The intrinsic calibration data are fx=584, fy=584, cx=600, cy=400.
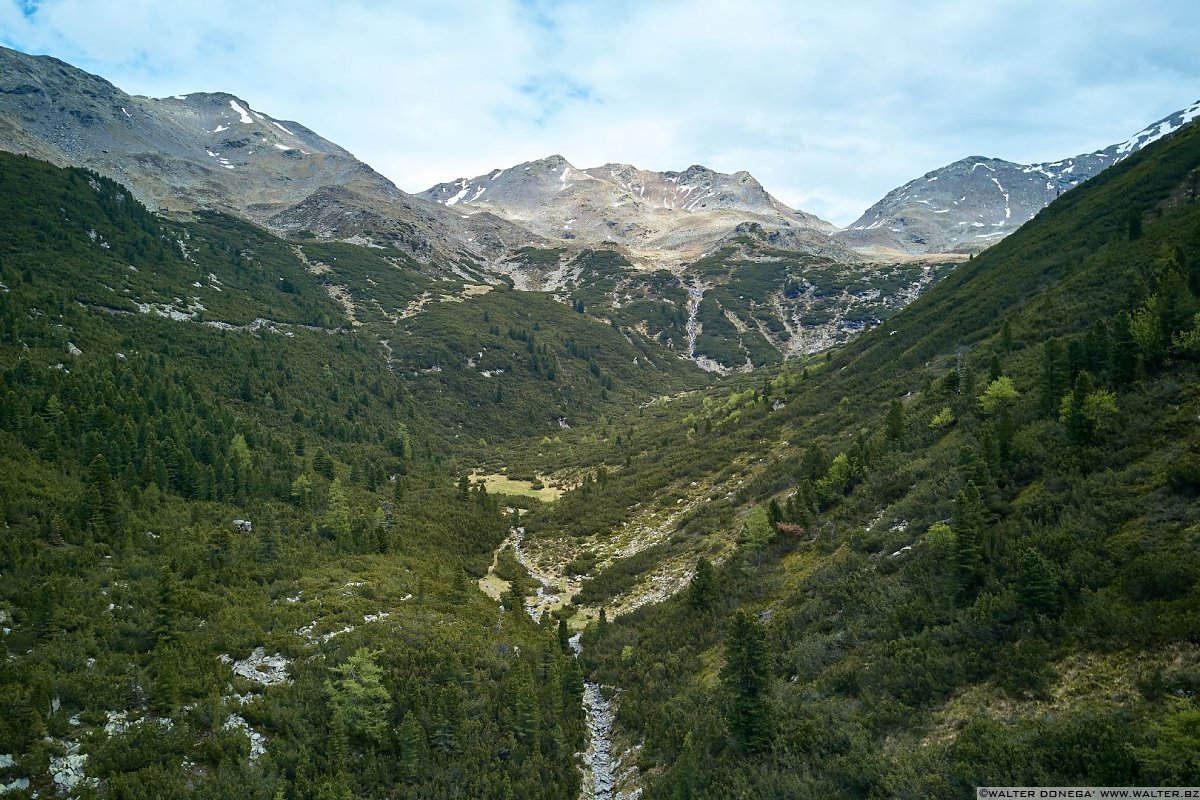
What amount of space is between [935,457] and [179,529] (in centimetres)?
4238

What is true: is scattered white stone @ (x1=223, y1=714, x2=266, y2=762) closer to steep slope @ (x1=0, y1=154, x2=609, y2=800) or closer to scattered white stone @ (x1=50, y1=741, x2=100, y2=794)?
steep slope @ (x1=0, y1=154, x2=609, y2=800)

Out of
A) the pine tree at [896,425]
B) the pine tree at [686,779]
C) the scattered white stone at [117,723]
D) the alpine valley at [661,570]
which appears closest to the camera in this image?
the alpine valley at [661,570]

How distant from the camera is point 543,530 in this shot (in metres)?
56.8

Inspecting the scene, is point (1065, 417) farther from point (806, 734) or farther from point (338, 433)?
point (338, 433)

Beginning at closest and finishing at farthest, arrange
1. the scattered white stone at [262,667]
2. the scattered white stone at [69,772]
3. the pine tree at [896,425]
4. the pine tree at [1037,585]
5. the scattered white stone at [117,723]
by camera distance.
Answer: the scattered white stone at [69,772], the pine tree at [1037,585], the scattered white stone at [117,723], the scattered white stone at [262,667], the pine tree at [896,425]

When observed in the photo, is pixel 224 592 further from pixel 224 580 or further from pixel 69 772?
pixel 69 772

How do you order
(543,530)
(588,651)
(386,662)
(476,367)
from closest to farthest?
(386,662) → (588,651) → (543,530) → (476,367)

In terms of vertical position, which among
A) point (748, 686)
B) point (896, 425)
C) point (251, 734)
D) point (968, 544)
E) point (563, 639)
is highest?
point (896, 425)

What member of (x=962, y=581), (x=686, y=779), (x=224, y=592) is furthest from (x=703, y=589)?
(x=224, y=592)

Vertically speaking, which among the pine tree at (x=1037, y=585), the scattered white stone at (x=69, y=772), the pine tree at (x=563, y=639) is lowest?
the pine tree at (x=563, y=639)

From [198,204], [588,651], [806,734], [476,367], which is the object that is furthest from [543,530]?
[198,204]

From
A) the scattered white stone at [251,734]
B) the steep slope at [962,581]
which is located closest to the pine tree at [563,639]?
the steep slope at [962,581]

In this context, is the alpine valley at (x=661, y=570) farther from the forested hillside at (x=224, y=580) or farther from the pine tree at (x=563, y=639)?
the pine tree at (x=563, y=639)

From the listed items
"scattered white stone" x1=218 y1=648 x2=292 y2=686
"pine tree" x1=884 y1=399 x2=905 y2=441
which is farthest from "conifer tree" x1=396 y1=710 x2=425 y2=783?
"pine tree" x1=884 y1=399 x2=905 y2=441
